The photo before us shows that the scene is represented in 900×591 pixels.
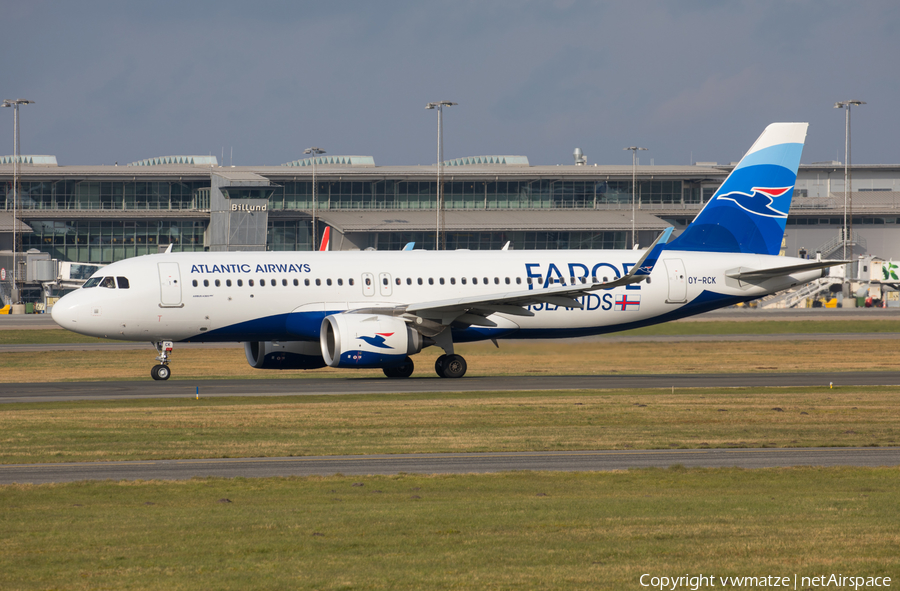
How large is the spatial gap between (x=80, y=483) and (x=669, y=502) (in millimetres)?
8375

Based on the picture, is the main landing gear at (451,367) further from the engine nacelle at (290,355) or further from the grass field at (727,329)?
the grass field at (727,329)

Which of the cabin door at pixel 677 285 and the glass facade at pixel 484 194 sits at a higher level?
the glass facade at pixel 484 194

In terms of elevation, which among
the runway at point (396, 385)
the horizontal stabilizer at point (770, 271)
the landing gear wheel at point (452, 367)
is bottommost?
the runway at point (396, 385)

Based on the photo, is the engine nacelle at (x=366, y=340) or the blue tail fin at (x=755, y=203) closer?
the engine nacelle at (x=366, y=340)

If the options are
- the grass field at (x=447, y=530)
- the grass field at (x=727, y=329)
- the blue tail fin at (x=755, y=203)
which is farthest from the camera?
A: the grass field at (x=727, y=329)

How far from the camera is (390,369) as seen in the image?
1315 inches

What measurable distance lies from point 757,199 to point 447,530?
27969 millimetres

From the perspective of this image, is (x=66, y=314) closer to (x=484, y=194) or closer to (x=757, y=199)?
(x=757, y=199)

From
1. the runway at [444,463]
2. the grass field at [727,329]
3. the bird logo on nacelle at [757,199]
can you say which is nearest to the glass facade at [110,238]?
the grass field at [727,329]

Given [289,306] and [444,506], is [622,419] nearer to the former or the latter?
[444,506]

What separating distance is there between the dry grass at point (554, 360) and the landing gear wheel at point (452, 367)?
1.96 m

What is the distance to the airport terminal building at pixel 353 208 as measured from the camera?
100625 millimetres

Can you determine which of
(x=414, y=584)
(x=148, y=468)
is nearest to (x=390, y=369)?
(x=148, y=468)

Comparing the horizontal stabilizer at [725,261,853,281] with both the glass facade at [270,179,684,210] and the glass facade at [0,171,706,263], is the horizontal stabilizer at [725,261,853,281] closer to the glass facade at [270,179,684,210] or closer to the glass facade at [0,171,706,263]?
the glass facade at [0,171,706,263]
